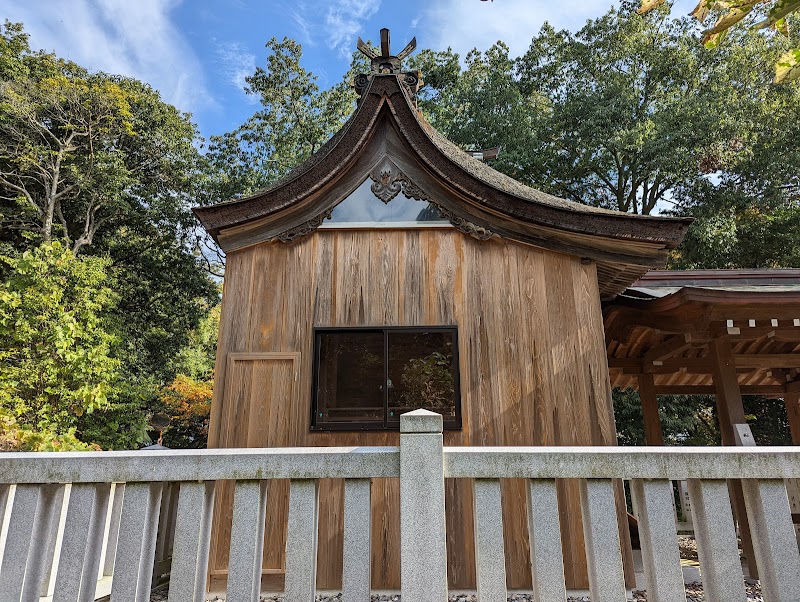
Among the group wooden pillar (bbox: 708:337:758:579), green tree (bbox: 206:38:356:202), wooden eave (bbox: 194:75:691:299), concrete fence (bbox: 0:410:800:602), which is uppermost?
green tree (bbox: 206:38:356:202)

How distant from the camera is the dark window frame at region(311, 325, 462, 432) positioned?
4199 millimetres

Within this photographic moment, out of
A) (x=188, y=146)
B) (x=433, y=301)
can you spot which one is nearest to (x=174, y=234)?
(x=188, y=146)

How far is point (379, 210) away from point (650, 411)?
5.01 meters

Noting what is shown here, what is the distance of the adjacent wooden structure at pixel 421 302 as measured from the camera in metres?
4.05

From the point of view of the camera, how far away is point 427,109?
59.9 ft

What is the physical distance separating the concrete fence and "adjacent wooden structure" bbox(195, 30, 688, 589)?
7.69 feet

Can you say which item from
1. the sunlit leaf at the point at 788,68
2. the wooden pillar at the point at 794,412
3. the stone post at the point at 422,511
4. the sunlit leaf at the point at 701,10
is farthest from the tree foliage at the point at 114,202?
the wooden pillar at the point at 794,412

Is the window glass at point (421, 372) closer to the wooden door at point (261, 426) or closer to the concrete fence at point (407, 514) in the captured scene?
the wooden door at point (261, 426)

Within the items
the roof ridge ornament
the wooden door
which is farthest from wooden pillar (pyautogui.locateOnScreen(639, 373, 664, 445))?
the wooden door

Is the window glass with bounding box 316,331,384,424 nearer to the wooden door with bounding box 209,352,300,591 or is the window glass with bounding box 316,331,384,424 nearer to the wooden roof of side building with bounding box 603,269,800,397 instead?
the wooden door with bounding box 209,352,300,591

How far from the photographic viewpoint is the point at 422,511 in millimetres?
1806

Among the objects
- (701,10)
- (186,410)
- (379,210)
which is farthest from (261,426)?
(186,410)

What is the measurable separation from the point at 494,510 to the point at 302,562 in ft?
2.36

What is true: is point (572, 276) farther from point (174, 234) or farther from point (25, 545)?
point (174, 234)
